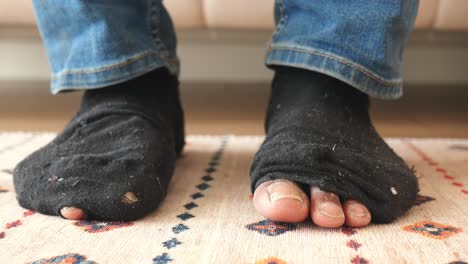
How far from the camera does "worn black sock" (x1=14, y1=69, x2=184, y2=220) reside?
49cm

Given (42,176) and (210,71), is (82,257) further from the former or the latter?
(210,71)

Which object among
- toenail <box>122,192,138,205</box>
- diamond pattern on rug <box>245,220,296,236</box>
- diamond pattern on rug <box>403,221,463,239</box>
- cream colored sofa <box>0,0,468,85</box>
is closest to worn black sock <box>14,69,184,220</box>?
toenail <box>122,192,138,205</box>

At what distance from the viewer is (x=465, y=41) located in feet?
5.44

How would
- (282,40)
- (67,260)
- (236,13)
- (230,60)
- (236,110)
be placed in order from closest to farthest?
(67,260), (282,40), (236,13), (236,110), (230,60)

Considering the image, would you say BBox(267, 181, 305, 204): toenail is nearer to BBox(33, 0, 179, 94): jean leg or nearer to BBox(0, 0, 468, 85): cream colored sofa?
BBox(33, 0, 179, 94): jean leg

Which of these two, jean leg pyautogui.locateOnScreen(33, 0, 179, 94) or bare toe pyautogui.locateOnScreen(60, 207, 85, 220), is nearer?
bare toe pyautogui.locateOnScreen(60, 207, 85, 220)

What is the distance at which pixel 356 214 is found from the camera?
47 centimetres

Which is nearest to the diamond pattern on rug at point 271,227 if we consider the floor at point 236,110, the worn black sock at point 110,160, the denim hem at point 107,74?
the worn black sock at point 110,160

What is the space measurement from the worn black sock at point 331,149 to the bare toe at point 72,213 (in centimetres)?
17

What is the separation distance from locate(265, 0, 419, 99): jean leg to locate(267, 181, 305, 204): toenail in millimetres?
166

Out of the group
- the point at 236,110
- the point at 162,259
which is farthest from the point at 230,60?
the point at 162,259

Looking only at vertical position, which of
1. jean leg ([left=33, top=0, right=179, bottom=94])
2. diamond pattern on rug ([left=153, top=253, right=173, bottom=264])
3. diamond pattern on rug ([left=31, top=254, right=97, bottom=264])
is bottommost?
diamond pattern on rug ([left=153, top=253, right=173, bottom=264])

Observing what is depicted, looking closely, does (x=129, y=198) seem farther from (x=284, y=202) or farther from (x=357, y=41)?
(x=357, y=41)

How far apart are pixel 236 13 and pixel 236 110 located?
1.13 ft
